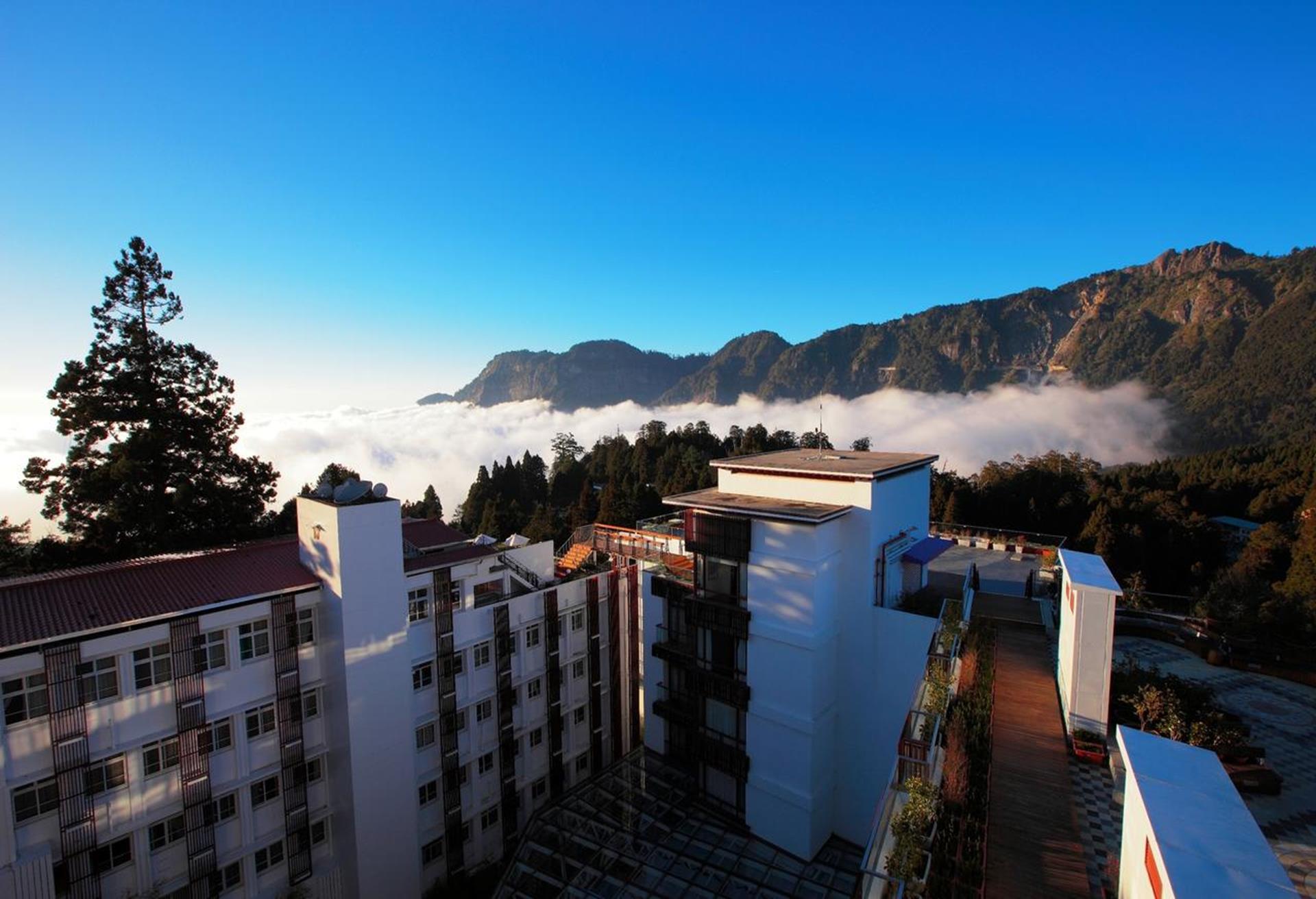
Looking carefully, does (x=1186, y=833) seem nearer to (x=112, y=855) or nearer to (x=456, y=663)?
(x=456, y=663)

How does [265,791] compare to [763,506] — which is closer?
[265,791]

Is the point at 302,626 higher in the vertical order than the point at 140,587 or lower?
lower

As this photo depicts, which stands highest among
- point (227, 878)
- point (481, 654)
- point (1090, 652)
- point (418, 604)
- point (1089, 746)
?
point (1090, 652)

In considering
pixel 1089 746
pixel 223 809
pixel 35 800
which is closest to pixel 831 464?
pixel 1089 746

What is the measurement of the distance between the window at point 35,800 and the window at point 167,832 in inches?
86.0

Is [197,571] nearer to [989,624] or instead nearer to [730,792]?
[730,792]

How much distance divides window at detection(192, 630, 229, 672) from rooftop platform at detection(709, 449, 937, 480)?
49.7 feet

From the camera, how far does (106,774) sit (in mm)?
13625

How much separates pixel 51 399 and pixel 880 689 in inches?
1097

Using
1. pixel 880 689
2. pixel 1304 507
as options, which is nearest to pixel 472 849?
pixel 880 689

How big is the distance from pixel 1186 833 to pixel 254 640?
18546 mm

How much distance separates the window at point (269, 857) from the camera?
1617 centimetres

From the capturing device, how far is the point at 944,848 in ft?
28.8

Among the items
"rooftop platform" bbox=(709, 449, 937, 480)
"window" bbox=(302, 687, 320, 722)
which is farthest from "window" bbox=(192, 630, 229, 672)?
"rooftop platform" bbox=(709, 449, 937, 480)
